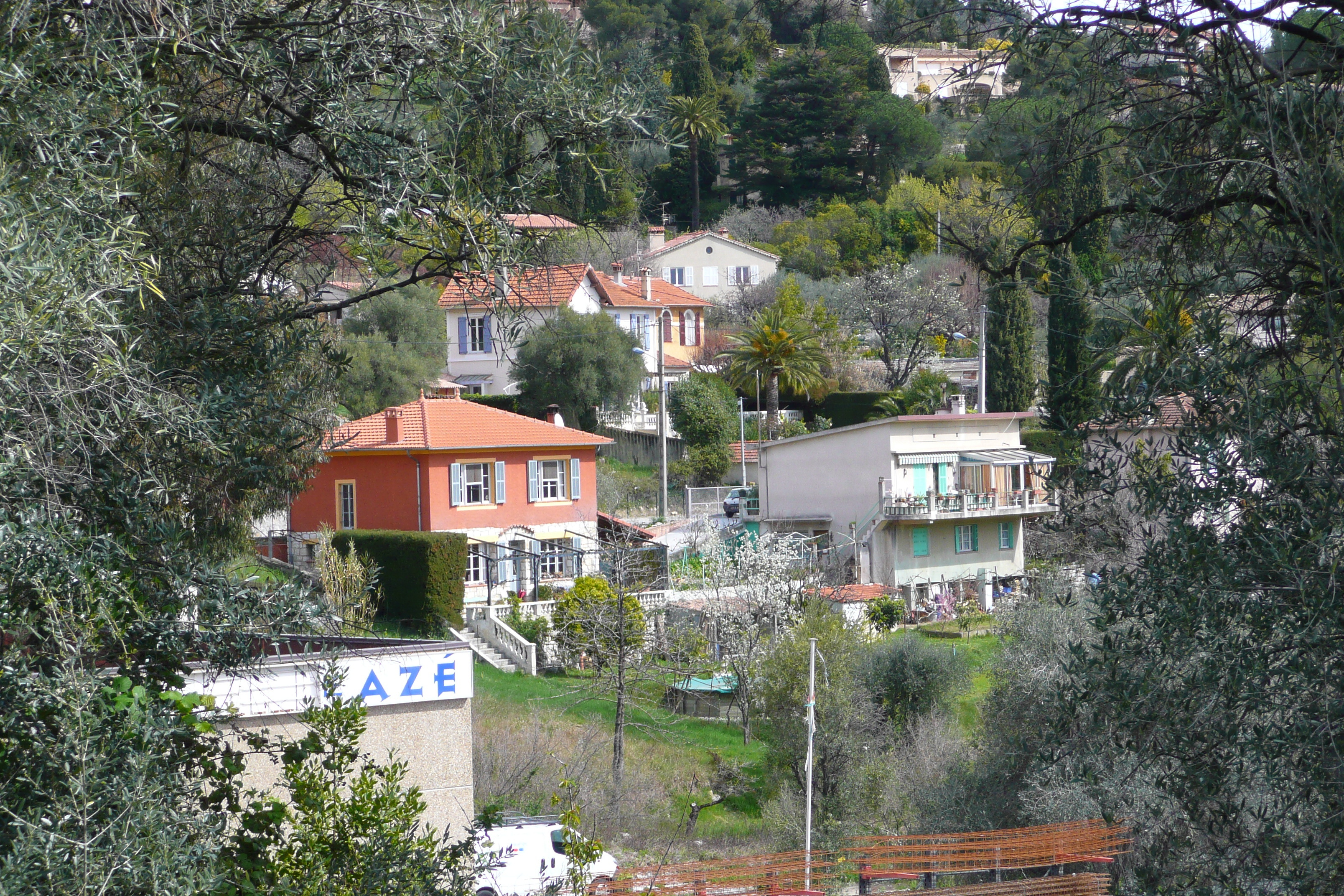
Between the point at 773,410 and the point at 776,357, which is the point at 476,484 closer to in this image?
the point at 773,410

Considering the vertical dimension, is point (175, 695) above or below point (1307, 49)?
below

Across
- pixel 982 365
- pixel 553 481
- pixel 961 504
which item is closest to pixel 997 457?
pixel 961 504

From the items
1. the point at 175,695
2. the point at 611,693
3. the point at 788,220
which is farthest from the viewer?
the point at 788,220

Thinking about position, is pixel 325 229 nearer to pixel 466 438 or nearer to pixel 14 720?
pixel 14 720

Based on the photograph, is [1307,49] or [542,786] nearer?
[1307,49]

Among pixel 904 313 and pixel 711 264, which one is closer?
pixel 904 313

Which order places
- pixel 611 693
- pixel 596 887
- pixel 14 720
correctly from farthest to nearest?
pixel 611 693
pixel 596 887
pixel 14 720

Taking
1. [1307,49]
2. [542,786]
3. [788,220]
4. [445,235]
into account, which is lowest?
[542,786]

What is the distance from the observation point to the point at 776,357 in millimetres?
47375

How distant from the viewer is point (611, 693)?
26328 mm

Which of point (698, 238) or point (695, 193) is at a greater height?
point (695, 193)

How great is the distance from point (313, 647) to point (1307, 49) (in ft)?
14.6

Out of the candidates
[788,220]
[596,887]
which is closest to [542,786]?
[596,887]

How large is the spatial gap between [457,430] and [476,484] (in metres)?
1.65
